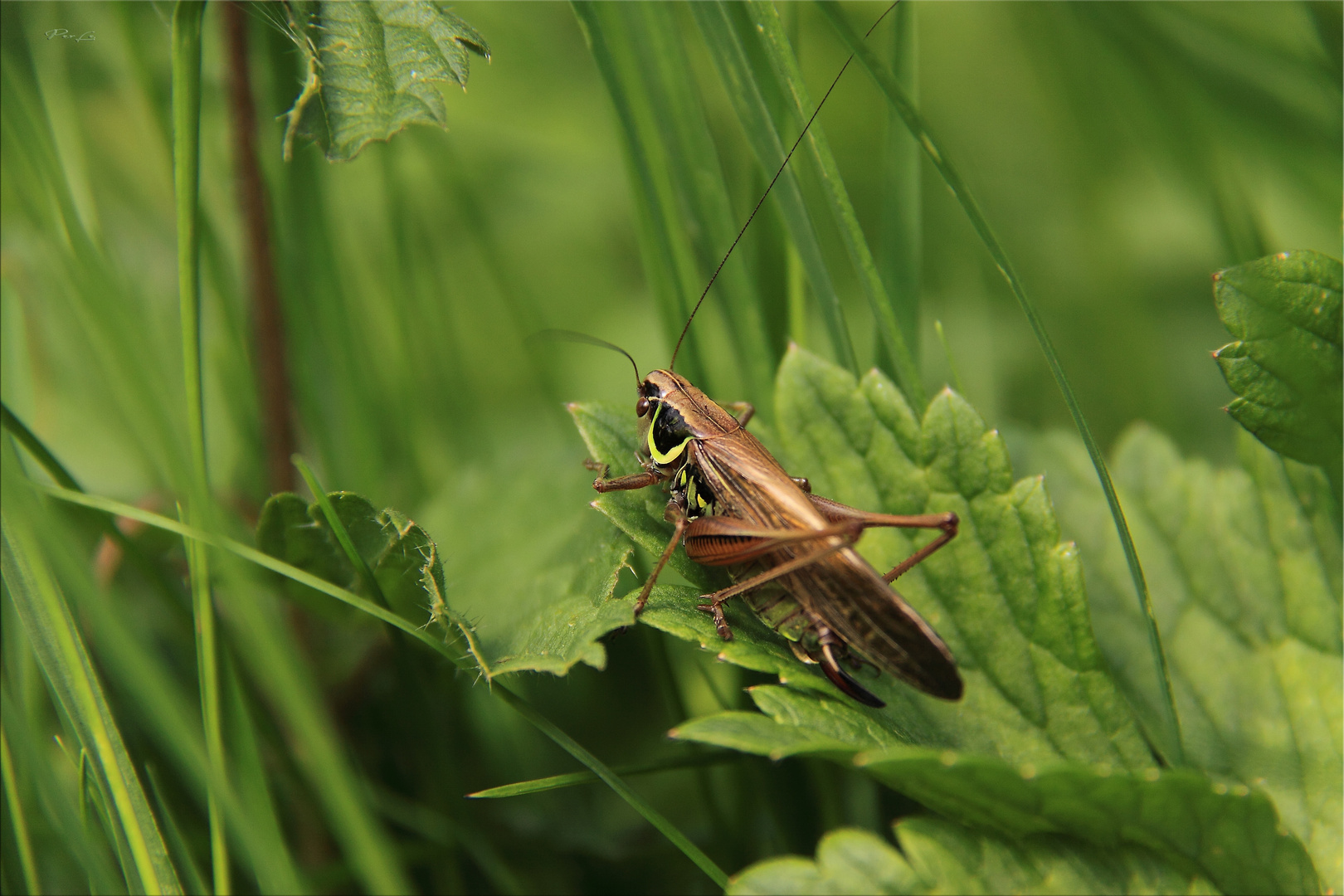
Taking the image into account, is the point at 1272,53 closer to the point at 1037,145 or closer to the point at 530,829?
the point at 1037,145

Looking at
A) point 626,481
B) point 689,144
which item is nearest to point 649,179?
point 689,144

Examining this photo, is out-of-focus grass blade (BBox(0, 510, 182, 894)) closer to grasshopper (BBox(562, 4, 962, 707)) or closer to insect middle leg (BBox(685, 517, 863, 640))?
grasshopper (BBox(562, 4, 962, 707))

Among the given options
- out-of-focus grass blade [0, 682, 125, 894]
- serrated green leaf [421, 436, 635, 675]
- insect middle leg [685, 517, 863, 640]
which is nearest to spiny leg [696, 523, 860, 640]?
insect middle leg [685, 517, 863, 640]

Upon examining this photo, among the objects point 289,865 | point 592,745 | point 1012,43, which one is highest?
point 1012,43

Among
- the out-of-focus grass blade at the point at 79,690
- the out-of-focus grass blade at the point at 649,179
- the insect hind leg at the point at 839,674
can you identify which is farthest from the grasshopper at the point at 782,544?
the out-of-focus grass blade at the point at 79,690

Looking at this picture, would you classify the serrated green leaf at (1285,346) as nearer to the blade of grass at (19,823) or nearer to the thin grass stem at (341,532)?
the thin grass stem at (341,532)

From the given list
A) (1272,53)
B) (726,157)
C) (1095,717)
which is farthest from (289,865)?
(1272,53)
